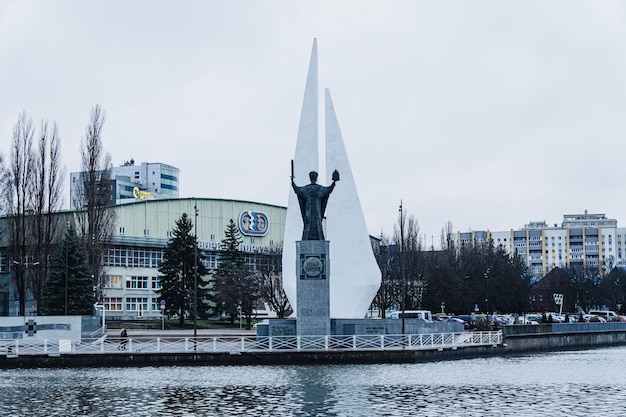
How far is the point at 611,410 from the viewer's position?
70.9ft

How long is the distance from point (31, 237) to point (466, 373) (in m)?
35.5

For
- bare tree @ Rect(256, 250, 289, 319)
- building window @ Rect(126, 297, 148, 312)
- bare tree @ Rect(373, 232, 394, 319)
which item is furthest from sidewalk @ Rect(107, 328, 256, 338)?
bare tree @ Rect(373, 232, 394, 319)

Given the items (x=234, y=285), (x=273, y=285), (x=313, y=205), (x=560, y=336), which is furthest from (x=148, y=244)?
(x=313, y=205)

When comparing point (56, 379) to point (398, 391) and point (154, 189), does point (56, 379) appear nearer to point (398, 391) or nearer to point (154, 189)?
point (398, 391)

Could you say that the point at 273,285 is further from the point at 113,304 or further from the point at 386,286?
the point at 113,304

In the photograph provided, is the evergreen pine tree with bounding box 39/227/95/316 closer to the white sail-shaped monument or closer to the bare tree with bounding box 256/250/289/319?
the bare tree with bounding box 256/250/289/319

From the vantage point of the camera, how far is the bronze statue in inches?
1553

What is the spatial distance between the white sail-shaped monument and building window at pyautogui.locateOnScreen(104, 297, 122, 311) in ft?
132

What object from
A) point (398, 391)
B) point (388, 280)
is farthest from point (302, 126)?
point (388, 280)

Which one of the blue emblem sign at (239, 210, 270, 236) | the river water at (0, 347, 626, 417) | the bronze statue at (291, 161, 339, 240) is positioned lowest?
the river water at (0, 347, 626, 417)

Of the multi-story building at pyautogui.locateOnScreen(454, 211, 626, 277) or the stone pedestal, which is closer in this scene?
the stone pedestal

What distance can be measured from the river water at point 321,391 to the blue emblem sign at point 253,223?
5520 cm

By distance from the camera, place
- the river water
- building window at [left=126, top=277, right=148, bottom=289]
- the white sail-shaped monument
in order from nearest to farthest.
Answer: the river water → the white sail-shaped monument → building window at [left=126, top=277, right=148, bottom=289]

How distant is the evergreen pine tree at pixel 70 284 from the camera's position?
57.6 metres
